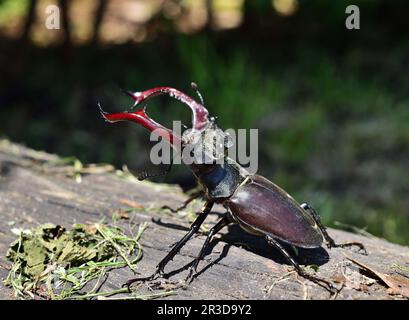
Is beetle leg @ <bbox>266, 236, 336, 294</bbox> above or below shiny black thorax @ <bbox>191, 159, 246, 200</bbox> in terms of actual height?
below

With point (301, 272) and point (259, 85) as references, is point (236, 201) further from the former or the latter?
point (259, 85)

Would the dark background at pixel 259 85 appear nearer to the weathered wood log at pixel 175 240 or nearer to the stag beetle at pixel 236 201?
the weathered wood log at pixel 175 240

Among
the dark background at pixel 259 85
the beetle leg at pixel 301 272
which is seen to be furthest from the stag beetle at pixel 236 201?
the dark background at pixel 259 85

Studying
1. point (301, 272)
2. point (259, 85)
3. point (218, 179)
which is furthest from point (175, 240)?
point (259, 85)

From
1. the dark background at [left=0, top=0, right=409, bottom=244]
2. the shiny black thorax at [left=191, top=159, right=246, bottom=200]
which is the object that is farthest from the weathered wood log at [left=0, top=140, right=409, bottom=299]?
the dark background at [left=0, top=0, right=409, bottom=244]

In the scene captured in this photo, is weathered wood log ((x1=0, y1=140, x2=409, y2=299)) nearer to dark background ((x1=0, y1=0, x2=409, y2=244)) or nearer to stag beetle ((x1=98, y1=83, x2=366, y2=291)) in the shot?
stag beetle ((x1=98, y1=83, x2=366, y2=291))
